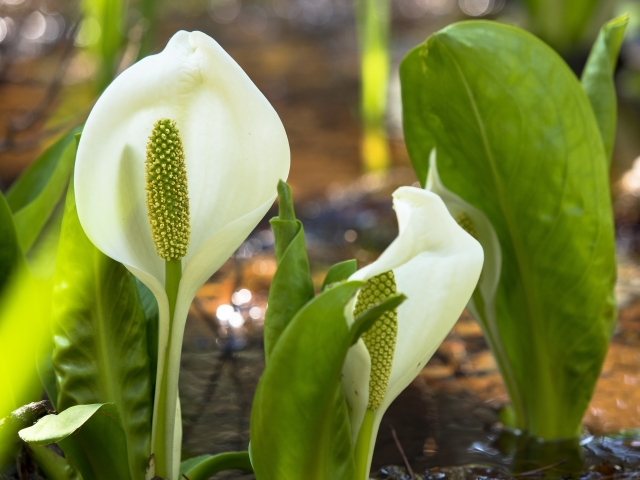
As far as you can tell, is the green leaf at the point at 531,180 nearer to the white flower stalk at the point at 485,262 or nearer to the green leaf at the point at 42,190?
the white flower stalk at the point at 485,262

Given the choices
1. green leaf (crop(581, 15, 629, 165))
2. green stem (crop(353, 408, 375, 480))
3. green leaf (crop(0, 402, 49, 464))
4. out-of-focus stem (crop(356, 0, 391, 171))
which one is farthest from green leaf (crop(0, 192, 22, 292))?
out-of-focus stem (crop(356, 0, 391, 171))

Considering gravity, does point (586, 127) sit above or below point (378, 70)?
below

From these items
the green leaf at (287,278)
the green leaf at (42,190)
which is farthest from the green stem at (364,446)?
the green leaf at (42,190)

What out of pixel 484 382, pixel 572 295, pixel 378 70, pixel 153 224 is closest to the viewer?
pixel 153 224

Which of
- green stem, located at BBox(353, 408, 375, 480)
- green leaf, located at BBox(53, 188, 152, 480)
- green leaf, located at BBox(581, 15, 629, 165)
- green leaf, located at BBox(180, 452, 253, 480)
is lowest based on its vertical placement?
green leaf, located at BBox(180, 452, 253, 480)

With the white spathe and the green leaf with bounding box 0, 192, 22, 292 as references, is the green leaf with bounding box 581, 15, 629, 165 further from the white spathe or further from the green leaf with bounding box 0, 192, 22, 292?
the green leaf with bounding box 0, 192, 22, 292

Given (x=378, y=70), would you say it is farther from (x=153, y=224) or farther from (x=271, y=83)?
(x=153, y=224)

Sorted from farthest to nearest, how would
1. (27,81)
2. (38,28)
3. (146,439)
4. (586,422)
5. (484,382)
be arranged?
(38,28), (27,81), (484,382), (586,422), (146,439)

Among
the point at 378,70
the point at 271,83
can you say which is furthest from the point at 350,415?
the point at 271,83
